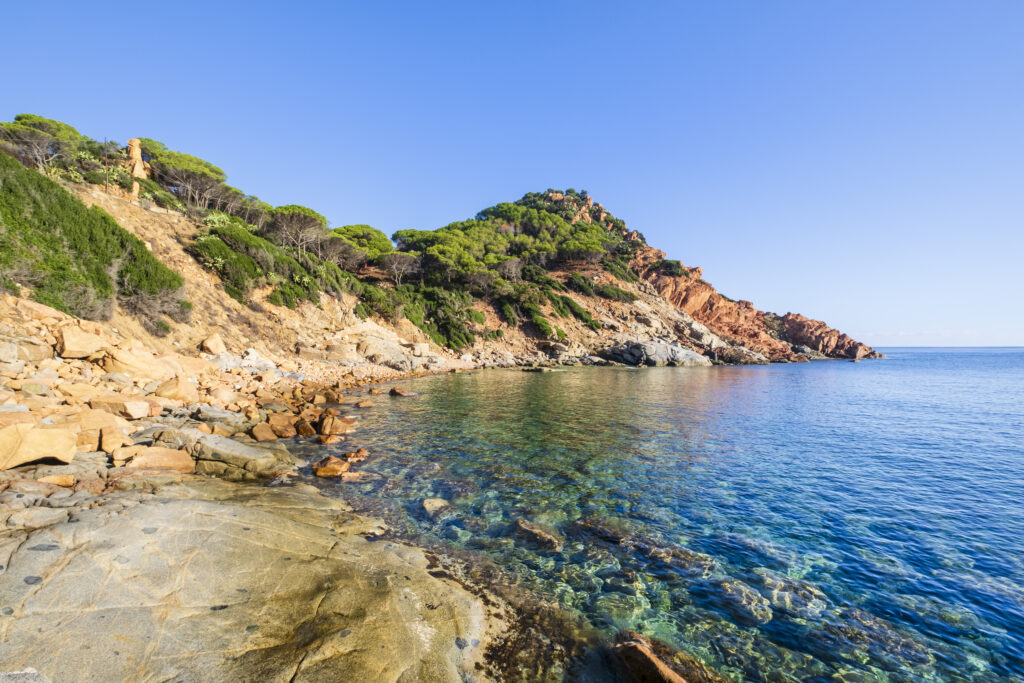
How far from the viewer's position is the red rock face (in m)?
82.9

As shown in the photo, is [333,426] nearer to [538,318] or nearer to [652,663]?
[652,663]

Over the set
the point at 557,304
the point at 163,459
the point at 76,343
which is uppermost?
the point at 557,304

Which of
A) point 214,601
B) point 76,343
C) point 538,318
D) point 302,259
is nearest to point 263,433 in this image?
point 76,343

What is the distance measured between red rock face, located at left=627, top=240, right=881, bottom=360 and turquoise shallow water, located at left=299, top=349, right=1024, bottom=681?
66.6 meters

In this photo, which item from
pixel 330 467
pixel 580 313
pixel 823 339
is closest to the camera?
pixel 330 467

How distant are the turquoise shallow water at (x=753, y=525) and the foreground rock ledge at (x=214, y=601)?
1986 millimetres

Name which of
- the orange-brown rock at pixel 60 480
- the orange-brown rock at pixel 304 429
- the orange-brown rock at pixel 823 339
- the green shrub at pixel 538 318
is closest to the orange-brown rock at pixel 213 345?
the orange-brown rock at pixel 304 429

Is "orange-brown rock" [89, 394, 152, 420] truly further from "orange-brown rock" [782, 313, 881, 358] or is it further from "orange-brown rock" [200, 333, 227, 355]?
"orange-brown rock" [782, 313, 881, 358]

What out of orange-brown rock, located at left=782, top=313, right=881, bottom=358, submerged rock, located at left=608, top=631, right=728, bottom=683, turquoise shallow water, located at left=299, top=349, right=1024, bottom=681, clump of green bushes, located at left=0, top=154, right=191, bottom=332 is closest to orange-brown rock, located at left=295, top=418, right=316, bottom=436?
turquoise shallow water, located at left=299, top=349, right=1024, bottom=681

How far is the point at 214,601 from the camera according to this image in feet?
15.8

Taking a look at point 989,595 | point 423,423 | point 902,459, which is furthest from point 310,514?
point 902,459

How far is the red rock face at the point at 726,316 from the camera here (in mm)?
82875

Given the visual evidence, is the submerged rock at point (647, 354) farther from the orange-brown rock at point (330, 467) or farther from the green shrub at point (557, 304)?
the orange-brown rock at point (330, 467)

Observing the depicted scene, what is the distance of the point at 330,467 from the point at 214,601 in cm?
609
